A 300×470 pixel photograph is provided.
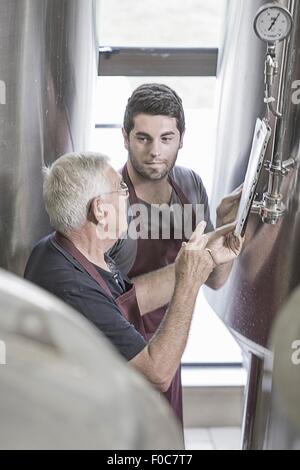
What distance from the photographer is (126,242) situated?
5.52ft

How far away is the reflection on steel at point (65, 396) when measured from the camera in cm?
59

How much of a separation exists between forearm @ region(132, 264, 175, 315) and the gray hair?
20 cm

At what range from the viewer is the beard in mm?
1655

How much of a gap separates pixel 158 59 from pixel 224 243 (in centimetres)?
39

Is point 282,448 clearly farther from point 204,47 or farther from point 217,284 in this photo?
point 204,47

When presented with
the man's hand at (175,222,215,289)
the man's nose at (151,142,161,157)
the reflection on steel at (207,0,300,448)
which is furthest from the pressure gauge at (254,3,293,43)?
the man's hand at (175,222,215,289)

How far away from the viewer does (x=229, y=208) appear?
1.70 meters

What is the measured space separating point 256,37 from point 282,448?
0.84 meters

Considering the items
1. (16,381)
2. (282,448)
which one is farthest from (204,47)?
(16,381)

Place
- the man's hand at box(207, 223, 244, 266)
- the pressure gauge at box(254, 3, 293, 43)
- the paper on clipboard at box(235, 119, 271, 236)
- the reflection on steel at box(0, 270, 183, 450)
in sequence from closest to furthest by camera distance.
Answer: the reflection on steel at box(0, 270, 183, 450) < the pressure gauge at box(254, 3, 293, 43) < the paper on clipboard at box(235, 119, 271, 236) < the man's hand at box(207, 223, 244, 266)

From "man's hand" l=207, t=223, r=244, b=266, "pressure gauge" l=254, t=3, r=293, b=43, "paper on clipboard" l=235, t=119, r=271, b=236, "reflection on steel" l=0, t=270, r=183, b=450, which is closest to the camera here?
"reflection on steel" l=0, t=270, r=183, b=450

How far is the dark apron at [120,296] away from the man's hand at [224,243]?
0.18m

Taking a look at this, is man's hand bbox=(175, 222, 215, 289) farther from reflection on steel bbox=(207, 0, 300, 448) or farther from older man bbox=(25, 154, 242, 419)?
reflection on steel bbox=(207, 0, 300, 448)
